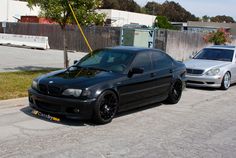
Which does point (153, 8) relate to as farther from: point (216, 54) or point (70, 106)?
point (70, 106)

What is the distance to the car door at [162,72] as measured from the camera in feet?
29.5

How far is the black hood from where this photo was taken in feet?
23.4

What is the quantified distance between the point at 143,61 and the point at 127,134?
2372mm

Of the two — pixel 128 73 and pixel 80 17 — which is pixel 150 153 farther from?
pixel 80 17

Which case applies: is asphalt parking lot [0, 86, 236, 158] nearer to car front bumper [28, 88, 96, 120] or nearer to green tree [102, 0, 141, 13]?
car front bumper [28, 88, 96, 120]

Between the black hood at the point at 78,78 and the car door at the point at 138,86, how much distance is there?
358 mm

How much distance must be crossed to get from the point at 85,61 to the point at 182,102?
3094 millimetres

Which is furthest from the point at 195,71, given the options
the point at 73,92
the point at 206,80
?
the point at 73,92

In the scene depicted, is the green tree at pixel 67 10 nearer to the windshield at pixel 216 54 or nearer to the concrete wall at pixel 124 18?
the windshield at pixel 216 54

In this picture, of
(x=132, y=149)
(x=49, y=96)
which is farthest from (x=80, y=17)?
(x=132, y=149)

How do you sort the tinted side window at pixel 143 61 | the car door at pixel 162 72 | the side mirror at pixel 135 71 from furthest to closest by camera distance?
the car door at pixel 162 72 → the tinted side window at pixel 143 61 → the side mirror at pixel 135 71

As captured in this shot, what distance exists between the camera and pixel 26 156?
17.5 feet

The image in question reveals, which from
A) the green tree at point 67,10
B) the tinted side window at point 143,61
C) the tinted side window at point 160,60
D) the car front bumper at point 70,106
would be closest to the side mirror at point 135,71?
the tinted side window at point 143,61

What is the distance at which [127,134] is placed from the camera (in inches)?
267
